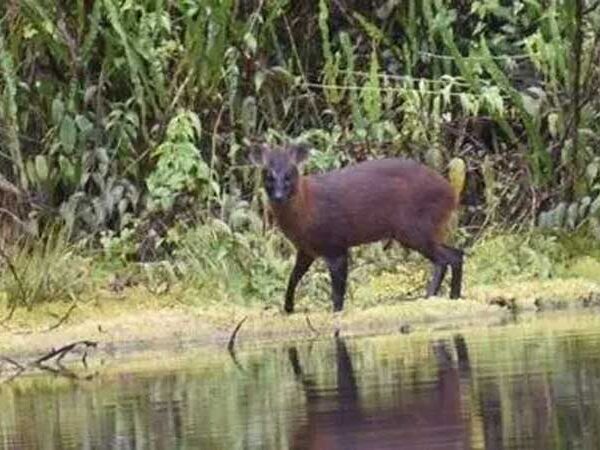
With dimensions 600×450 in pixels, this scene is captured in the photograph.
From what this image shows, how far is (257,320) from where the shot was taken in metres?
16.6

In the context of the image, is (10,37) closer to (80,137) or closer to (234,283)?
(80,137)

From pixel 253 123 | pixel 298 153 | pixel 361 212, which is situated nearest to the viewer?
pixel 298 153

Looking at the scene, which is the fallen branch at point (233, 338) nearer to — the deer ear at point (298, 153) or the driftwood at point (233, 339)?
the driftwood at point (233, 339)

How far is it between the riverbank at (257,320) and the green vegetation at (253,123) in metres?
1.04

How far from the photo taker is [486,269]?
60.7 ft

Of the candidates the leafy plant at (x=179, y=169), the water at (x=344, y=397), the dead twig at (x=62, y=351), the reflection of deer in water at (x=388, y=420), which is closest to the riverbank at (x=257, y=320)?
the dead twig at (x=62, y=351)

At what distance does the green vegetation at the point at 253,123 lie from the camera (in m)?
19.2

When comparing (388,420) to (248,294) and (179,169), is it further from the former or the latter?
(179,169)

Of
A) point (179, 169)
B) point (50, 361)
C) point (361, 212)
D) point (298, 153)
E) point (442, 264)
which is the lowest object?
point (50, 361)

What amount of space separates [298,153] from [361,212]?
2.56 feet

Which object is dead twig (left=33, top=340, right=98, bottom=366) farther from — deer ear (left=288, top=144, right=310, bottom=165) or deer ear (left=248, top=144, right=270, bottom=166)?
deer ear (left=288, top=144, right=310, bottom=165)

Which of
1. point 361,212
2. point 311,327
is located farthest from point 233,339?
point 361,212

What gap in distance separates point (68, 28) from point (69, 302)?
3.90 meters

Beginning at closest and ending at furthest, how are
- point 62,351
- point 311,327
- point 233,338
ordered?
point 62,351 → point 233,338 → point 311,327
